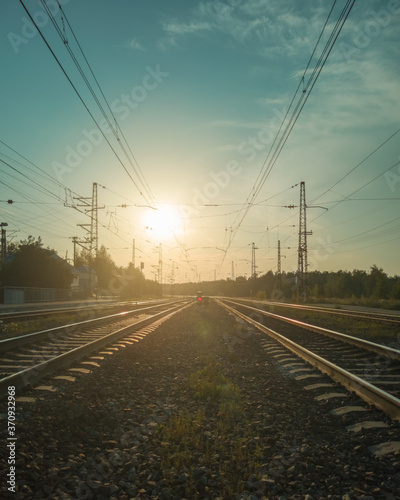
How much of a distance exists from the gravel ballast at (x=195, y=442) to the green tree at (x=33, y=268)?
48.8 meters

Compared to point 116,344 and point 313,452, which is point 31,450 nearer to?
point 313,452

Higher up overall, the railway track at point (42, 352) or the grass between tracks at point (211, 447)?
the railway track at point (42, 352)

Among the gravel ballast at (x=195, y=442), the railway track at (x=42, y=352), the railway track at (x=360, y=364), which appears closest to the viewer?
the gravel ballast at (x=195, y=442)

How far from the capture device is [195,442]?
4652 mm

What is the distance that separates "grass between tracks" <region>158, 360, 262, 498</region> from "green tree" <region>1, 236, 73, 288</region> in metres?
50.9

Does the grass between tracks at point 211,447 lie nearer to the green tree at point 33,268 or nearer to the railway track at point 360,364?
the railway track at point 360,364

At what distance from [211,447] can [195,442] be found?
9.4 inches

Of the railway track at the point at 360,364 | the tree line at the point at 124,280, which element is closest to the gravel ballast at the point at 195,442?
the railway track at the point at 360,364

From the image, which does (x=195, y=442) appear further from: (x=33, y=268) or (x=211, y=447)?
(x=33, y=268)

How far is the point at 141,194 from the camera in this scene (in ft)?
82.4

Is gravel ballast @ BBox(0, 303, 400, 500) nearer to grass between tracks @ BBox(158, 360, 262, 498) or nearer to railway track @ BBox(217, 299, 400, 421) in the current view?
grass between tracks @ BBox(158, 360, 262, 498)

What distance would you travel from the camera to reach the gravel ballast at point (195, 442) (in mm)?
3584

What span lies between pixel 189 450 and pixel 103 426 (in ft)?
4.41

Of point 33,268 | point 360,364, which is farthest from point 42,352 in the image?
point 33,268
